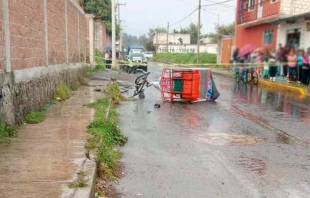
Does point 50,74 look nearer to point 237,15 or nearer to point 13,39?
point 13,39

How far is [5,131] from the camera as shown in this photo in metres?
5.53

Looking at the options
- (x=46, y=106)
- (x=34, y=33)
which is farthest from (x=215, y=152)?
(x=34, y=33)

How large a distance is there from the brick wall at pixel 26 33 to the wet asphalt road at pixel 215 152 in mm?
2542

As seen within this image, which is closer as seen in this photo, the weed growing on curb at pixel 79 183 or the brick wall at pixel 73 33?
the weed growing on curb at pixel 79 183

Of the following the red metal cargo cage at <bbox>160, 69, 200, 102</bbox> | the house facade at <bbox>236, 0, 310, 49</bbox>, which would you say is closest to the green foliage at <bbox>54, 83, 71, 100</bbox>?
the red metal cargo cage at <bbox>160, 69, 200, 102</bbox>

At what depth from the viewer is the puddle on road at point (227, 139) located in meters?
6.43

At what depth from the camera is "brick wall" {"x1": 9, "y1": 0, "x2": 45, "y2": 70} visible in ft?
20.5

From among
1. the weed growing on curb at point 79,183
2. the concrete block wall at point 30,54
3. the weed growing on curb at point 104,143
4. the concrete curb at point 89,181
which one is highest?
the concrete block wall at point 30,54

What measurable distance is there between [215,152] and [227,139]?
3.46 feet

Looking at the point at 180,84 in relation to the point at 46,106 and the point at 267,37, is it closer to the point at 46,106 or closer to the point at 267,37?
the point at 46,106

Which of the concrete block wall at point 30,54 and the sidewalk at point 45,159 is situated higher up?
the concrete block wall at point 30,54

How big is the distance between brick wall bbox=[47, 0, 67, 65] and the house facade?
8.16 metres

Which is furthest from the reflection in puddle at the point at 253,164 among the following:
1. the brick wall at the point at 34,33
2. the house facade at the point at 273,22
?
the brick wall at the point at 34,33

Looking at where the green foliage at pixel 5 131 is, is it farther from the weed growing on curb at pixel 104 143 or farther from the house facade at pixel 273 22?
the house facade at pixel 273 22
